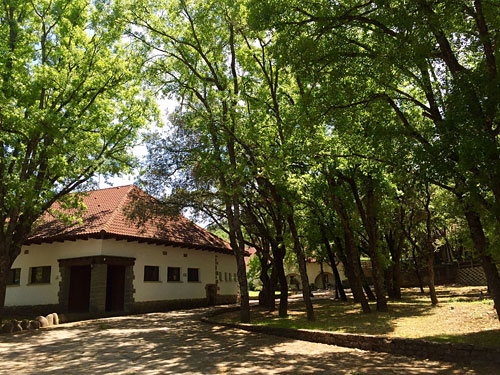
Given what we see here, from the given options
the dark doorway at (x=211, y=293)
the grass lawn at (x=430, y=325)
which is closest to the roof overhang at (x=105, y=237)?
the dark doorway at (x=211, y=293)

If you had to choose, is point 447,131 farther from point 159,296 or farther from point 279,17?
point 159,296

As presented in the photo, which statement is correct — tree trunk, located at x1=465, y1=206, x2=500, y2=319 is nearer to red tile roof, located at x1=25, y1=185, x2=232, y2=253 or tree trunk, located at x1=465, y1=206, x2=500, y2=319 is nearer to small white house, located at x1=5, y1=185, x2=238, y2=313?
red tile roof, located at x1=25, y1=185, x2=232, y2=253

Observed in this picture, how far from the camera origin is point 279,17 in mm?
9055

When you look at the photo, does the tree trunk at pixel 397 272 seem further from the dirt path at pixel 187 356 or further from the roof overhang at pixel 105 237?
the dirt path at pixel 187 356

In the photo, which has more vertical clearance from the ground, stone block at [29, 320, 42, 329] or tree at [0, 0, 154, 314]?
tree at [0, 0, 154, 314]

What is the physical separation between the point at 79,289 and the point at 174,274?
220 inches

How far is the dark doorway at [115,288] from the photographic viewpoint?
2216 cm

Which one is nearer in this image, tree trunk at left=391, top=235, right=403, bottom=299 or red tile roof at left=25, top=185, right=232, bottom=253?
red tile roof at left=25, top=185, right=232, bottom=253

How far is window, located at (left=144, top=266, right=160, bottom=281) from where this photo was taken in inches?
850

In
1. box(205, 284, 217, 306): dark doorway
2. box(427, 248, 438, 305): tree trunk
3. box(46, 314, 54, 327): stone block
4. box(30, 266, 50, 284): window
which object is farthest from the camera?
box(205, 284, 217, 306): dark doorway

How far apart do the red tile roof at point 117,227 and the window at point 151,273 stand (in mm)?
1663

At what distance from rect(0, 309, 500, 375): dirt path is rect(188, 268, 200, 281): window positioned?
12.2m

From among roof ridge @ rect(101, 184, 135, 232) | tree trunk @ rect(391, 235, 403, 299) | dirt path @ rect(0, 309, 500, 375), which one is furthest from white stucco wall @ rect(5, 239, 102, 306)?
tree trunk @ rect(391, 235, 403, 299)

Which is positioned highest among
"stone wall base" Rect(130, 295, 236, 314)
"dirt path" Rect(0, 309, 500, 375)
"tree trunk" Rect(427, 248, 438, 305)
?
"tree trunk" Rect(427, 248, 438, 305)
